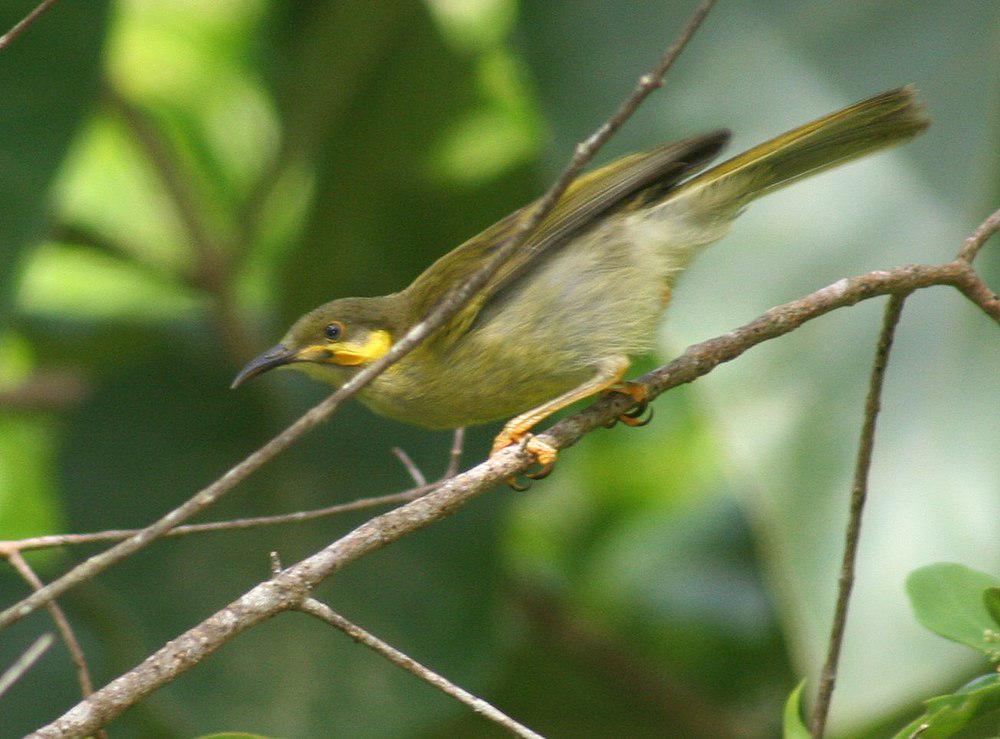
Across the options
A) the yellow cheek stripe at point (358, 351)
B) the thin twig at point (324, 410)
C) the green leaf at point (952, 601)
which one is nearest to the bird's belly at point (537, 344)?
the yellow cheek stripe at point (358, 351)

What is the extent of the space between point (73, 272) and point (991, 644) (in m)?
4.64

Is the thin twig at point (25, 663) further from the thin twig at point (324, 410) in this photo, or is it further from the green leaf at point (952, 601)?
the green leaf at point (952, 601)

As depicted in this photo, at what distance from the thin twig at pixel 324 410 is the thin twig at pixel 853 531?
0.69m

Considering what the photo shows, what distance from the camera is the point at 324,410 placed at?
180 centimetres

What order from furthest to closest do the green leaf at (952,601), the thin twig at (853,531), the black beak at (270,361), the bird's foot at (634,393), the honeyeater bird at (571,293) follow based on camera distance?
the black beak at (270,361) < the honeyeater bird at (571,293) < the bird's foot at (634,393) < the thin twig at (853,531) < the green leaf at (952,601)

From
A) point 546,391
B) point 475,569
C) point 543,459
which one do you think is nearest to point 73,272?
point 475,569

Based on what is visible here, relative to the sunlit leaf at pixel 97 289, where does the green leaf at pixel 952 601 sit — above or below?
below

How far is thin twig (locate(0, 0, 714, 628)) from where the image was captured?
1.73 metres

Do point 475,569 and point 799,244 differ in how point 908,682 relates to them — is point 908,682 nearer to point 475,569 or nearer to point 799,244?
point 799,244

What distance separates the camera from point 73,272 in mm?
5621

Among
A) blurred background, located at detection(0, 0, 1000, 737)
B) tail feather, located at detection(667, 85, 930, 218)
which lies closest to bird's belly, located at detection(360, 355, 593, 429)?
blurred background, located at detection(0, 0, 1000, 737)

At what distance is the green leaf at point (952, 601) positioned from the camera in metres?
1.97

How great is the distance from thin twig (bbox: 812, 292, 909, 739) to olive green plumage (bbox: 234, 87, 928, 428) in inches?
34.3

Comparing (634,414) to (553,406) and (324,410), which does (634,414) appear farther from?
(324,410)
